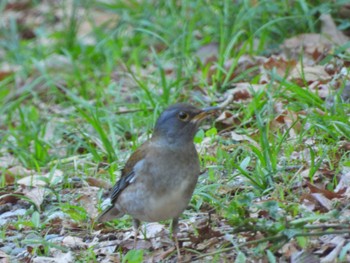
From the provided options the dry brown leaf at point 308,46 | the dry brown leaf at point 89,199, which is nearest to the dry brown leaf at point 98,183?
the dry brown leaf at point 89,199

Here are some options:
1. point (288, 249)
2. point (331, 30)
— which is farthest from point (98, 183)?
point (331, 30)

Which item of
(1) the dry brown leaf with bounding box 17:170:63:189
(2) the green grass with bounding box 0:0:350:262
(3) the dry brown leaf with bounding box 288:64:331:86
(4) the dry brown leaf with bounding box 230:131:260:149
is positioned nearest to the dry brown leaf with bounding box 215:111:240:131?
(2) the green grass with bounding box 0:0:350:262

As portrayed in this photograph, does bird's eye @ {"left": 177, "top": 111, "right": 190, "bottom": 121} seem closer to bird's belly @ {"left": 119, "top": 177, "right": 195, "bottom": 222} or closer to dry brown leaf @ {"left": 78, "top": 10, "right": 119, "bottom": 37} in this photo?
bird's belly @ {"left": 119, "top": 177, "right": 195, "bottom": 222}

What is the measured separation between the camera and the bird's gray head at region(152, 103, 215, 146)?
534cm

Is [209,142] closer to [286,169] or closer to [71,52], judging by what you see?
[286,169]

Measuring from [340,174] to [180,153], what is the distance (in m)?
1.38

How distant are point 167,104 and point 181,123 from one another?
2.71 m

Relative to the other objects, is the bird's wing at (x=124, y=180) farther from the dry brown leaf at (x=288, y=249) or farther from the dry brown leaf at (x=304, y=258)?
the dry brown leaf at (x=304, y=258)

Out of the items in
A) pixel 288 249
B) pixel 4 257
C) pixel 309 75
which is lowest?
pixel 4 257

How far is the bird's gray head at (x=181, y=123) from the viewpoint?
534 centimetres

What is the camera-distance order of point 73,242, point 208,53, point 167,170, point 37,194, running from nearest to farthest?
point 167,170 < point 73,242 < point 37,194 < point 208,53

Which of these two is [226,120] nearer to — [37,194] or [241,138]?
[241,138]

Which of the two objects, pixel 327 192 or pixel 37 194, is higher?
pixel 327 192

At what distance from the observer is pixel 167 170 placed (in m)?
5.21
